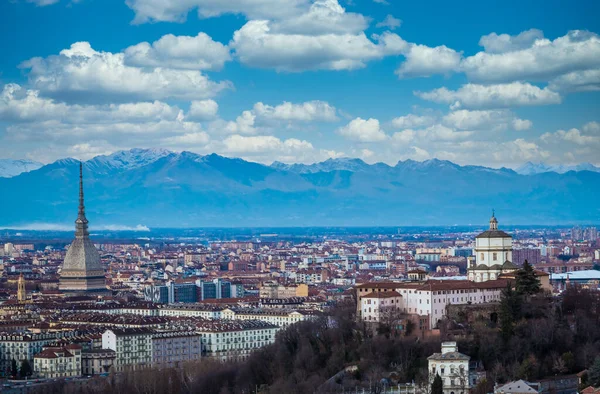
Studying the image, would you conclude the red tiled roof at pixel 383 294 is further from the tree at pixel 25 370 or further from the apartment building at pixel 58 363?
the tree at pixel 25 370

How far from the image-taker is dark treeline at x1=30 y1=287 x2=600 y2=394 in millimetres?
52156

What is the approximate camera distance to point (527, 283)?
2318 inches

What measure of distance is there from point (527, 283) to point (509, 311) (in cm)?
349

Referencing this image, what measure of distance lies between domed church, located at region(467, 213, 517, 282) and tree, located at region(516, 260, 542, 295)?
6314 mm

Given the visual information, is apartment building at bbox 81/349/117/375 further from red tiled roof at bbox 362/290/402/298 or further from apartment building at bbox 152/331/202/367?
red tiled roof at bbox 362/290/402/298

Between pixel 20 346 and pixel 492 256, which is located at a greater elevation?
pixel 492 256

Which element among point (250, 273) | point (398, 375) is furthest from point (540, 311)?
point (250, 273)

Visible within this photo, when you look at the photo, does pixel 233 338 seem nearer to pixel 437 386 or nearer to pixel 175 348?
pixel 175 348

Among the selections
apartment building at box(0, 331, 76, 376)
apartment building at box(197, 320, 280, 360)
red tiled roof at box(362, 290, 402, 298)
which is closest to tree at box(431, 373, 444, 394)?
red tiled roof at box(362, 290, 402, 298)

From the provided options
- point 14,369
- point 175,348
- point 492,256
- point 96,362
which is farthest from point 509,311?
point 14,369

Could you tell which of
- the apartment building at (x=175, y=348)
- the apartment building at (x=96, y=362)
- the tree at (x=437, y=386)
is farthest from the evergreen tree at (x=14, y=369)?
the tree at (x=437, y=386)

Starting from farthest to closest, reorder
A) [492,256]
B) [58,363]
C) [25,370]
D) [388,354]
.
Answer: [25,370] < [58,363] < [492,256] < [388,354]

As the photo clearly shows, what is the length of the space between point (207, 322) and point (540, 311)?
28695 mm

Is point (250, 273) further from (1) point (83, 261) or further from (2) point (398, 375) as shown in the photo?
(2) point (398, 375)
